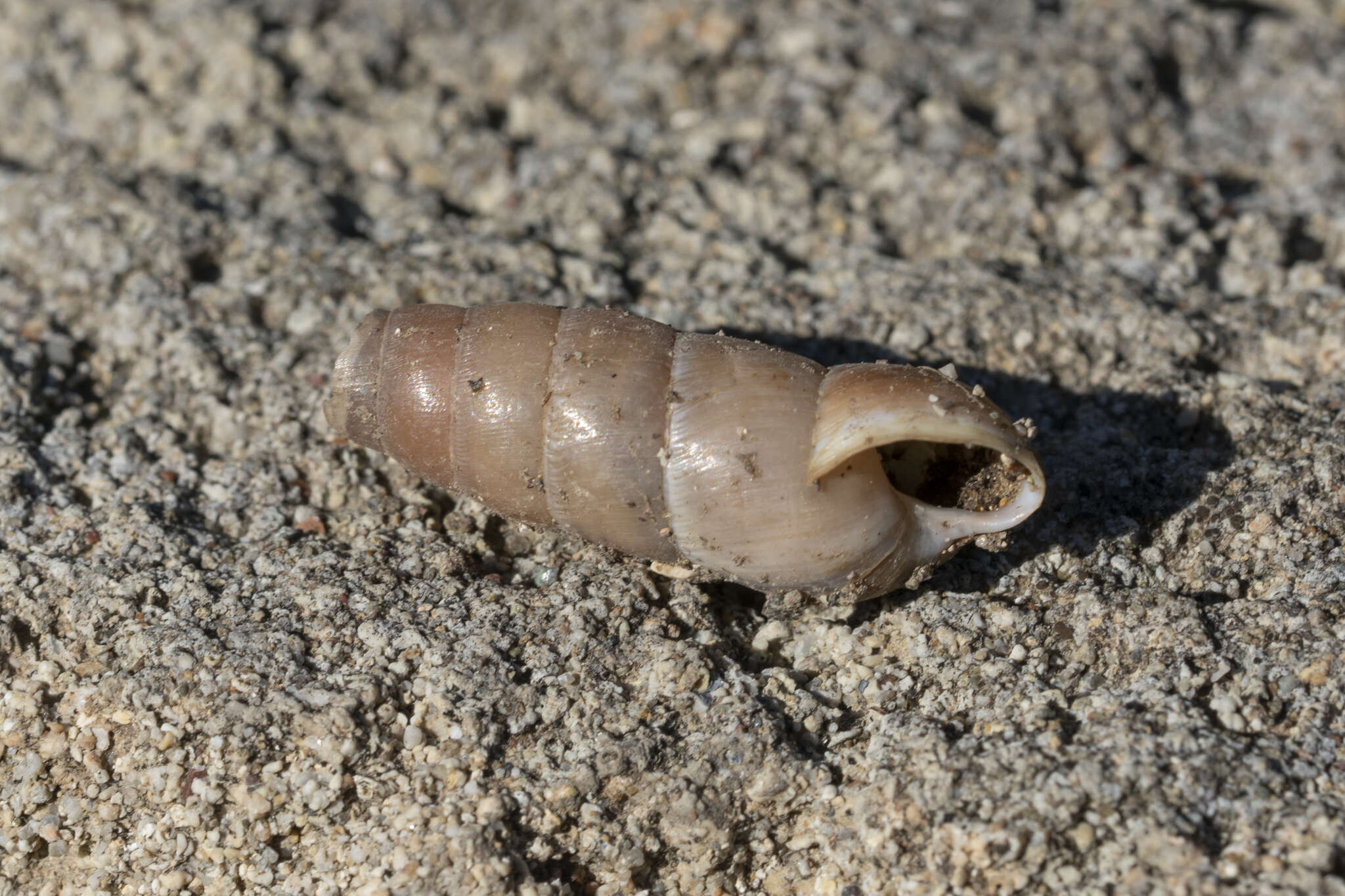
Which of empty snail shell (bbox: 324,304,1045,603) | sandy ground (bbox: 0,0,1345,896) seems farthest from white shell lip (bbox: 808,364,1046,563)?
sandy ground (bbox: 0,0,1345,896)

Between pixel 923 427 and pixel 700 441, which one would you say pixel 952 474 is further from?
pixel 700 441

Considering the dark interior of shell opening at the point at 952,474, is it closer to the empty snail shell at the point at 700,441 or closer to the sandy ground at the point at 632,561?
the empty snail shell at the point at 700,441

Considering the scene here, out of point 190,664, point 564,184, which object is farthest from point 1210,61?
point 190,664

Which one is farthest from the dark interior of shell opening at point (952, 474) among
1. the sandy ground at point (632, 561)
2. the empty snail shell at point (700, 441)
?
the sandy ground at point (632, 561)

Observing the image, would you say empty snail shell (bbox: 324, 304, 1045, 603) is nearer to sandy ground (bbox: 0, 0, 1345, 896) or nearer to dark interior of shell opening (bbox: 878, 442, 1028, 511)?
dark interior of shell opening (bbox: 878, 442, 1028, 511)

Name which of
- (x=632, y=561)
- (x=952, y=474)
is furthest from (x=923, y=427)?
(x=632, y=561)

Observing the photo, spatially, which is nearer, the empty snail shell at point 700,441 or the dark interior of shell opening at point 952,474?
the empty snail shell at point 700,441
